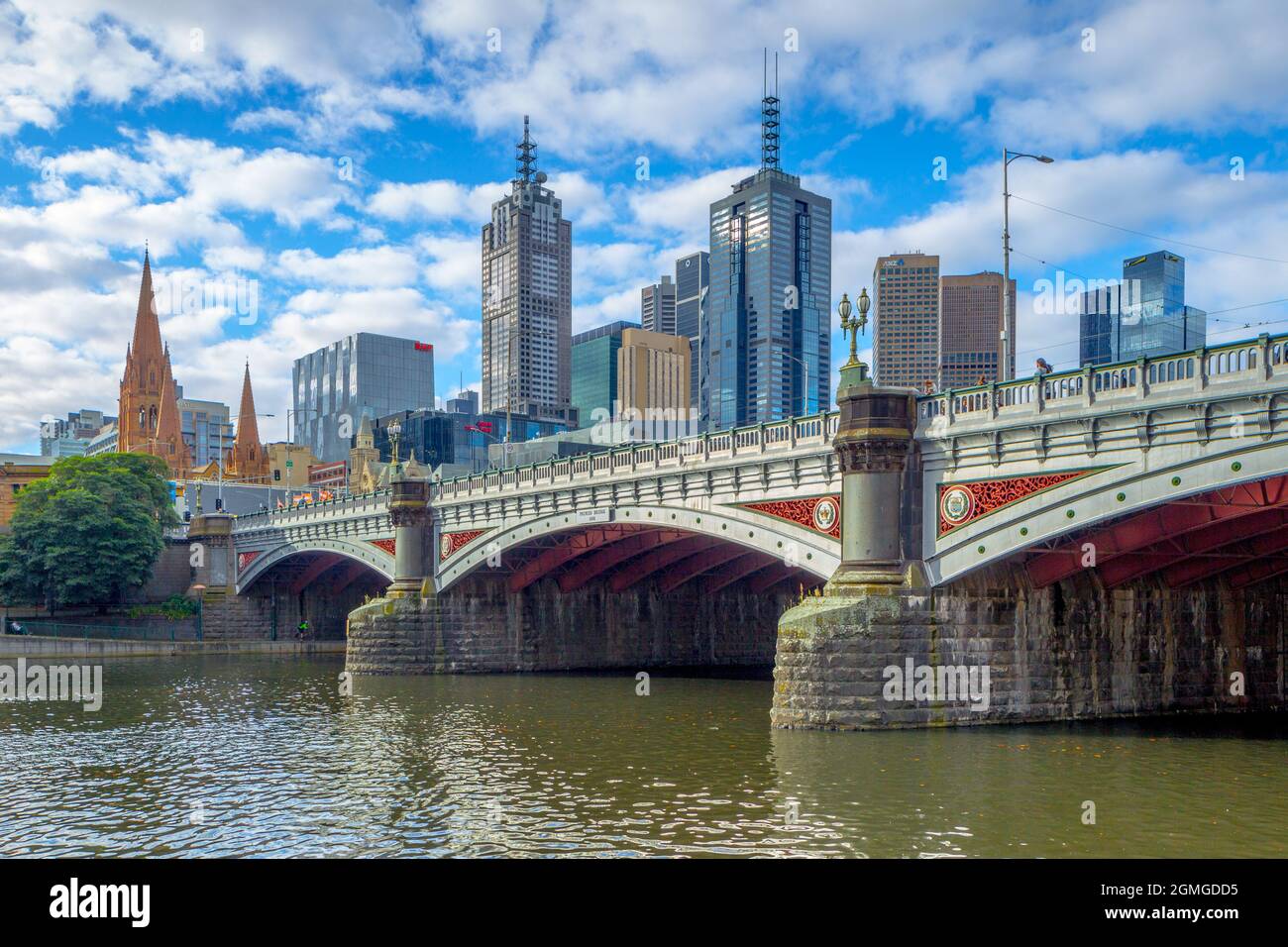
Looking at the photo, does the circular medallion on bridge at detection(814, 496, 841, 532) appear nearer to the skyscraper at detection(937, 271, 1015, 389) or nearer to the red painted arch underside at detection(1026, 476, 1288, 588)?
the red painted arch underside at detection(1026, 476, 1288, 588)

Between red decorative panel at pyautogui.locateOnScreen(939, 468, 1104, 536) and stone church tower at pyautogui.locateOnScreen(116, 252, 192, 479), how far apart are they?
13796 centimetres

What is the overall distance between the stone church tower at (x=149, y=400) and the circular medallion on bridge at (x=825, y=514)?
13377cm

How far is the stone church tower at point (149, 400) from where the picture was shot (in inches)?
6014

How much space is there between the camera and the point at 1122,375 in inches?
1030

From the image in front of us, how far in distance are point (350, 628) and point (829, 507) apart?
28.0 metres

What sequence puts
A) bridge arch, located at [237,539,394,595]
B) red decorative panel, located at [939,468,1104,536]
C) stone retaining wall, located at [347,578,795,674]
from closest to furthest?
red decorative panel, located at [939,468,1104,536], stone retaining wall, located at [347,578,795,674], bridge arch, located at [237,539,394,595]

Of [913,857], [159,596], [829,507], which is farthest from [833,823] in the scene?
[159,596]

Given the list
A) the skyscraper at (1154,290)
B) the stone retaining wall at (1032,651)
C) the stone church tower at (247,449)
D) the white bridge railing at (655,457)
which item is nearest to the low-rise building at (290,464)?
the stone church tower at (247,449)

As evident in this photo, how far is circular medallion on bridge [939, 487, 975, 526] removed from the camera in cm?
2948

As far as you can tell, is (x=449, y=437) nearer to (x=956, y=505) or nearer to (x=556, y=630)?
(x=556, y=630)

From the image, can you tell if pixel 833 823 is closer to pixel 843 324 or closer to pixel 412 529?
pixel 843 324

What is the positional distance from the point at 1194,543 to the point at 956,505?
20.6 ft

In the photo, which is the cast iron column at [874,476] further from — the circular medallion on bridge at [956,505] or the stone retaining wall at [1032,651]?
the circular medallion on bridge at [956,505]

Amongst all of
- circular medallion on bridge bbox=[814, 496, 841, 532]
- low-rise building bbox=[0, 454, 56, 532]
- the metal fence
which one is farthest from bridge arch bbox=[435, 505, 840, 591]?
low-rise building bbox=[0, 454, 56, 532]
